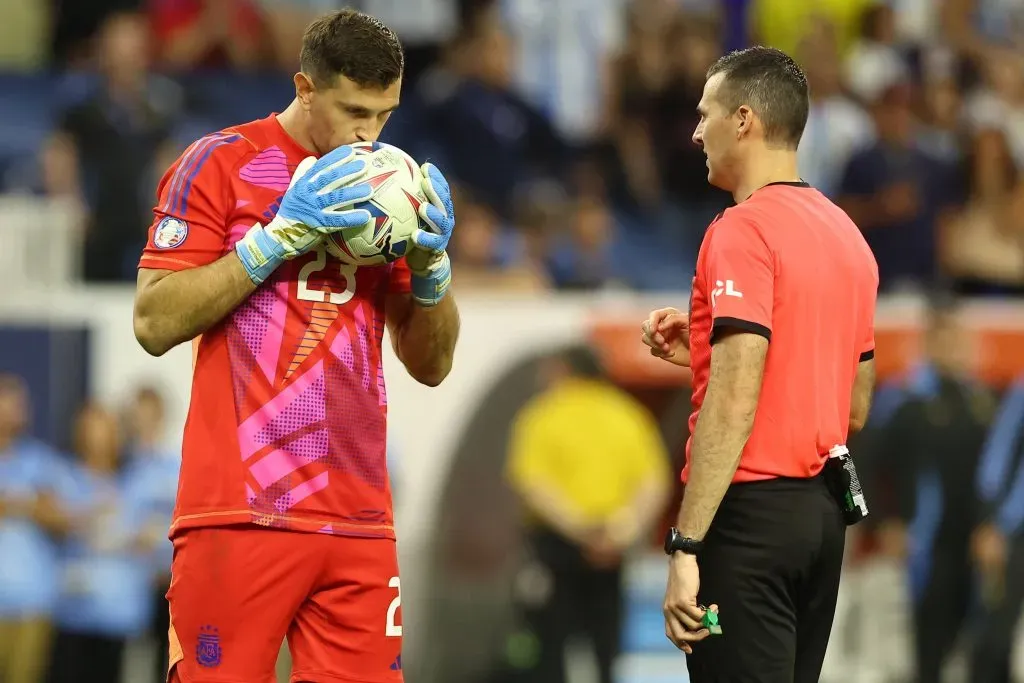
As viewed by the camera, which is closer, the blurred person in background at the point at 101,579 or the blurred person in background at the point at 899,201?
the blurred person in background at the point at 101,579

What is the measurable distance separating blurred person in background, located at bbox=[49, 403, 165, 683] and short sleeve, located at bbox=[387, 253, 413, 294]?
5818 mm

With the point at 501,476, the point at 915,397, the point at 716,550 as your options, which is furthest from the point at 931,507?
the point at 716,550

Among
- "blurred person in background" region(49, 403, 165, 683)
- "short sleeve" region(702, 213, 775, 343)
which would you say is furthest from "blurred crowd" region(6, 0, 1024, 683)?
"short sleeve" region(702, 213, 775, 343)

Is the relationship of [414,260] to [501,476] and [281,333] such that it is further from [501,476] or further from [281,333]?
[501,476]

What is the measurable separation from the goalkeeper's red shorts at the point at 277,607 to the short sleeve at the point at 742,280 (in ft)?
3.71

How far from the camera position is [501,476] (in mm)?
10297

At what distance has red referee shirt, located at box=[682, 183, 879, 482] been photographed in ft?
12.6

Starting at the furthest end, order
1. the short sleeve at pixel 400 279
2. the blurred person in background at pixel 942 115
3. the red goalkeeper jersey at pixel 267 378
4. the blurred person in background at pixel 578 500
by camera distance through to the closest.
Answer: the blurred person in background at pixel 942 115
the blurred person in background at pixel 578 500
the short sleeve at pixel 400 279
the red goalkeeper jersey at pixel 267 378

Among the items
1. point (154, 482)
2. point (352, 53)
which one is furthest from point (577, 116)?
point (352, 53)

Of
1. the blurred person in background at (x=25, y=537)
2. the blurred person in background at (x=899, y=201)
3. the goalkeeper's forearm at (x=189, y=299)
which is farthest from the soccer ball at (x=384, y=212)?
the blurred person in background at (x=899, y=201)

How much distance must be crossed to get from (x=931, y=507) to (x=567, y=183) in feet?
11.3

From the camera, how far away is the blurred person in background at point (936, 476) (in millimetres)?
10180

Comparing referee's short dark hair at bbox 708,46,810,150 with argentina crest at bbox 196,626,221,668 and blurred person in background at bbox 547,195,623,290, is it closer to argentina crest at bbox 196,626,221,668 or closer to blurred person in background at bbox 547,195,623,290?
argentina crest at bbox 196,626,221,668

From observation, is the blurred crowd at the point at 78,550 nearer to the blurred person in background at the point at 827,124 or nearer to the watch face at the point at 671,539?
the blurred person in background at the point at 827,124
